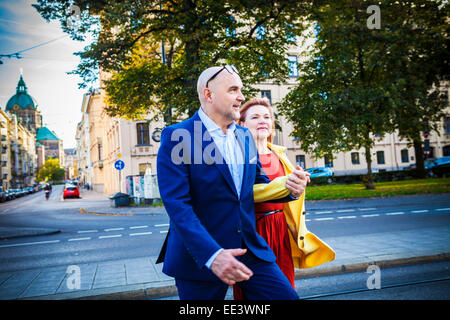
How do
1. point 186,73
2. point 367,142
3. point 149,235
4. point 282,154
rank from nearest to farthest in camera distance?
point 282,154
point 149,235
point 186,73
point 367,142

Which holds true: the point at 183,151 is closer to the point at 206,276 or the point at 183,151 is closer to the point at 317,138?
the point at 206,276

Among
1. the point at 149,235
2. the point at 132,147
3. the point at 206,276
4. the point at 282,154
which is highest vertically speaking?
the point at 132,147

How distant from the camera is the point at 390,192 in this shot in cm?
1767

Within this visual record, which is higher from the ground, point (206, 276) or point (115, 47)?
point (115, 47)

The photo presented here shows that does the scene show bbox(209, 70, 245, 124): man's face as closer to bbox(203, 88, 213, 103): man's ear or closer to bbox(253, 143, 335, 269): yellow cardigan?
bbox(203, 88, 213, 103): man's ear

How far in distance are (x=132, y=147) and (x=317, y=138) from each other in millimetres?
19779

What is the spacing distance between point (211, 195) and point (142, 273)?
13.7 feet

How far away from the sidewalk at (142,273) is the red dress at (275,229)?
2558mm

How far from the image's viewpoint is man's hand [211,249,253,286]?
1.70 metres

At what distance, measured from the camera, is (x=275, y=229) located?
2850 mm

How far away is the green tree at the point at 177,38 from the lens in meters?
13.4

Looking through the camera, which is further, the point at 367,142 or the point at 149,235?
the point at 367,142

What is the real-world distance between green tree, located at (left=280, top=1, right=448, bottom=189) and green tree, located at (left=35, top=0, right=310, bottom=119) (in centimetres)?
357
